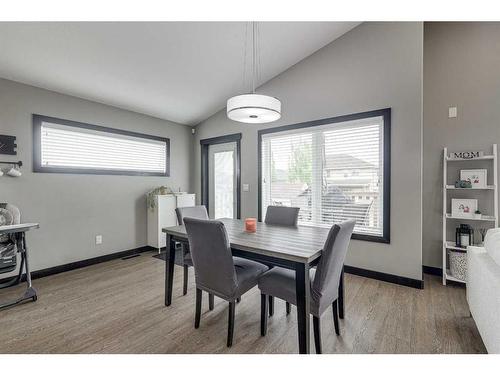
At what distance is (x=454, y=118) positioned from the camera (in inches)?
117

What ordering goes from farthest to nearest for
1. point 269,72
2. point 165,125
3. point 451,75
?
1. point 165,125
2. point 269,72
3. point 451,75

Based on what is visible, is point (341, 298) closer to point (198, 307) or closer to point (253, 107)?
point (198, 307)

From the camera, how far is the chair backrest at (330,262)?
1.52 m

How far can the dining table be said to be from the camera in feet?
4.99

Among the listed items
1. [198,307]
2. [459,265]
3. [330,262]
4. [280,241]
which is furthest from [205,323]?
[459,265]

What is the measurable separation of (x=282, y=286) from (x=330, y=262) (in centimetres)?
40

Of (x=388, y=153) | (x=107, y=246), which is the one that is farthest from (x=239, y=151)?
(x=107, y=246)

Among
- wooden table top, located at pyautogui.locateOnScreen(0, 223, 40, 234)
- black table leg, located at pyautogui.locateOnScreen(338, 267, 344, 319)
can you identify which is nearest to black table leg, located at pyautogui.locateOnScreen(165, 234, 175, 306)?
wooden table top, located at pyautogui.locateOnScreen(0, 223, 40, 234)

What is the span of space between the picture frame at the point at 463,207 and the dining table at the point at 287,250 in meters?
1.83

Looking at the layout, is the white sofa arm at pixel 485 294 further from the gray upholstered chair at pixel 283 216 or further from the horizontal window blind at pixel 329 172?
the gray upholstered chair at pixel 283 216

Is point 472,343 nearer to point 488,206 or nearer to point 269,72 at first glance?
point 488,206

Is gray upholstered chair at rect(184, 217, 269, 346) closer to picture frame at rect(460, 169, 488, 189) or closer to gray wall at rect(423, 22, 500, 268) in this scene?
gray wall at rect(423, 22, 500, 268)

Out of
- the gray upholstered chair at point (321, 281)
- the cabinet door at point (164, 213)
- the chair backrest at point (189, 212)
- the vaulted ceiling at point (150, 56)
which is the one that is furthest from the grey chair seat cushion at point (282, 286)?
the cabinet door at point (164, 213)

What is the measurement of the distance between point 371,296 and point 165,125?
13.6 ft
